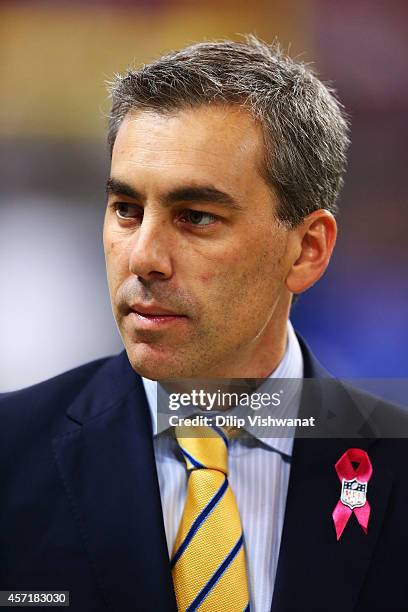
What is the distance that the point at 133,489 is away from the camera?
1400 mm

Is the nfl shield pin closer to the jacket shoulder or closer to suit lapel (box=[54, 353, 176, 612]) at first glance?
suit lapel (box=[54, 353, 176, 612])

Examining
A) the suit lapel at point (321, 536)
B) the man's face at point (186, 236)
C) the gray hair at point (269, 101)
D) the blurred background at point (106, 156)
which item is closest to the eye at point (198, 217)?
the man's face at point (186, 236)

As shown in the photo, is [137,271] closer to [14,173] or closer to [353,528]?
[353,528]

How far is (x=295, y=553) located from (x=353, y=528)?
134 mm

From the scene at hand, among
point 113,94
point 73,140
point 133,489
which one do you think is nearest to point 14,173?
point 73,140

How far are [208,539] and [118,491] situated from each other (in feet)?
0.61

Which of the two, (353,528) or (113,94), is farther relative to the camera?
(113,94)

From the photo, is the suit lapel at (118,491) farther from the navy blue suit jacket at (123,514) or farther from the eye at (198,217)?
the eye at (198,217)

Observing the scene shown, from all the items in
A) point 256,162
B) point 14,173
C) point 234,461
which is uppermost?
point 14,173

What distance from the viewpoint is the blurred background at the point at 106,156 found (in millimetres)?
2221

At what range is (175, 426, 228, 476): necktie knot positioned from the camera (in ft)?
4.69

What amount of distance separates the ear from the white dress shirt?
0.24m

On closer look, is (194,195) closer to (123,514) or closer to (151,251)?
(151,251)

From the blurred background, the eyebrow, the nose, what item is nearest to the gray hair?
the eyebrow
